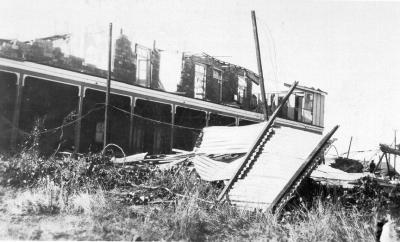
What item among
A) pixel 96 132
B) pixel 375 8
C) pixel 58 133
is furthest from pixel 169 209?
pixel 96 132

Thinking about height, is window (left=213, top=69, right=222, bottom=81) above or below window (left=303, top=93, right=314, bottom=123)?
above

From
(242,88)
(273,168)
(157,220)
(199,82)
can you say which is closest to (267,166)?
(273,168)

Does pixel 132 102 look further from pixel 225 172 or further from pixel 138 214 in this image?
pixel 138 214

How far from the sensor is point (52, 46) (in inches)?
829

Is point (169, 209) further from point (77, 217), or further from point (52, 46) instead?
point (52, 46)

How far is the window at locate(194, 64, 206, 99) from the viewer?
2361 centimetres

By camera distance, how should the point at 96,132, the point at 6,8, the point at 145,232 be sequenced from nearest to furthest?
1. the point at 145,232
2. the point at 6,8
3. the point at 96,132

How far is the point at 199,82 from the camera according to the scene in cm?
2373

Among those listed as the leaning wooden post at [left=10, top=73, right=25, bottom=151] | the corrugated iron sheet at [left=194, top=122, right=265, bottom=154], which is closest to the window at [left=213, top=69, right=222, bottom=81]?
the corrugated iron sheet at [left=194, top=122, right=265, bottom=154]

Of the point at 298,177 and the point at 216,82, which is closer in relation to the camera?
the point at 298,177

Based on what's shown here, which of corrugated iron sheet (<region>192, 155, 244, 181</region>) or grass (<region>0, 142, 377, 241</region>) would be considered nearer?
grass (<region>0, 142, 377, 241</region>)

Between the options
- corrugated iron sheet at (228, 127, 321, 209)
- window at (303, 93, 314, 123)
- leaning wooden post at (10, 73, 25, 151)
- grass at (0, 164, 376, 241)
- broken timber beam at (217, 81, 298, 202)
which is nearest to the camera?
grass at (0, 164, 376, 241)

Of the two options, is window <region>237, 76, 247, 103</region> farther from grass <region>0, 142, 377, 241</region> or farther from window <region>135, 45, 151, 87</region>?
grass <region>0, 142, 377, 241</region>

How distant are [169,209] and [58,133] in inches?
364
